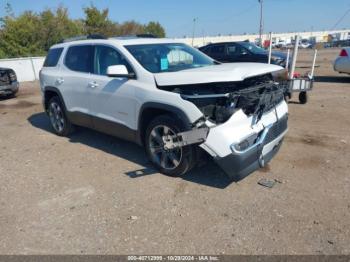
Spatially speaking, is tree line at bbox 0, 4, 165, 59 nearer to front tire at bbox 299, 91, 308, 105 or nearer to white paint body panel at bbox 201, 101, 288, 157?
front tire at bbox 299, 91, 308, 105

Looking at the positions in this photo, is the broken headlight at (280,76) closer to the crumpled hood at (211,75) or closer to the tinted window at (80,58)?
the crumpled hood at (211,75)

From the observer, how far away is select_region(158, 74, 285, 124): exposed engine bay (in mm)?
3928

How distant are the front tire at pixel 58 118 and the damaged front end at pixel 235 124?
9.79 ft

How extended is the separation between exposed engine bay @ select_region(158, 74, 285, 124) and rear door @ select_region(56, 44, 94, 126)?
1.85m

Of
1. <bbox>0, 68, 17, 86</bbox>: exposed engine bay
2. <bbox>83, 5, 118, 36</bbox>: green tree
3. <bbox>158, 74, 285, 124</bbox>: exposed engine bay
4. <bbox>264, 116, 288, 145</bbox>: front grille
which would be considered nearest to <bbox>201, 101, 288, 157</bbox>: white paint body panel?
<bbox>158, 74, 285, 124</bbox>: exposed engine bay

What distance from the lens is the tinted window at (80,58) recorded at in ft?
18.4

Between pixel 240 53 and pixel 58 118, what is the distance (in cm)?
1005

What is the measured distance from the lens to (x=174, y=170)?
14.6ft

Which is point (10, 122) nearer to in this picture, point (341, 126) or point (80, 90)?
point (80, 90)

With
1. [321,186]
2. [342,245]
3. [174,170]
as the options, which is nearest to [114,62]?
[174,170]

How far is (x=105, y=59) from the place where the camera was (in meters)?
5.29

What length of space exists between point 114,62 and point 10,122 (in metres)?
4.83

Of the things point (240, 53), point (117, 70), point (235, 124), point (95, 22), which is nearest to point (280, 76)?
point (235, 124)

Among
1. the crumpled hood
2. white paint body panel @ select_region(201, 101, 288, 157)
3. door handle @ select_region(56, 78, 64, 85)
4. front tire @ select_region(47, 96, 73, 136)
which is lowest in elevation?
front tire @ select_region(47, 96, 73, 136)
